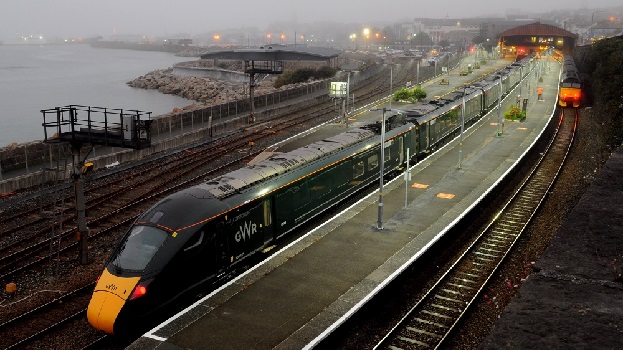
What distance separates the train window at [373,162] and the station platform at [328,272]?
1.34 meters

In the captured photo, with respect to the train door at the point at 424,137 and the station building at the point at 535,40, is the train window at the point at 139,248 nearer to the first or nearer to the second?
the train door at the point at 424,137

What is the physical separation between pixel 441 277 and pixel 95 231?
14.7m

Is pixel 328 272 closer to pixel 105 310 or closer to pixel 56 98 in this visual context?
pixel 105 310

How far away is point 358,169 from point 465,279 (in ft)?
28.5

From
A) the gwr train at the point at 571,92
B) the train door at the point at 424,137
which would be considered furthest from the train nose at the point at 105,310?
the gwr train at the point at 571,92

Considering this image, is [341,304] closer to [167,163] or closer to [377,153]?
[377,153]

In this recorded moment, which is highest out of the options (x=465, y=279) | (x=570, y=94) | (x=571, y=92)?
(x=571, y=92)

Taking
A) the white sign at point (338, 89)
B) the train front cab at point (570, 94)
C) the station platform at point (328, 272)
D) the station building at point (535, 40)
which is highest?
the station building at point (535, 40)

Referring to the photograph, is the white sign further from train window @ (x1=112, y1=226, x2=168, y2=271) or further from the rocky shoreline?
train window @ (x1=112, y1=226, x2=168, y2=271)

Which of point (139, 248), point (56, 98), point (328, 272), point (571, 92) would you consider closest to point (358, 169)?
point (328, 272)

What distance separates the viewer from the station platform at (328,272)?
47.3 feet

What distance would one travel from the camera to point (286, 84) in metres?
93.9

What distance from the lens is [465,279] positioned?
19.3 m

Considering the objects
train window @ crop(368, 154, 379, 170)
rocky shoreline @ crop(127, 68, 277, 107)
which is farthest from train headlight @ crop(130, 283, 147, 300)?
rocky shoreline @ crop(127, 68, 277, 107)
